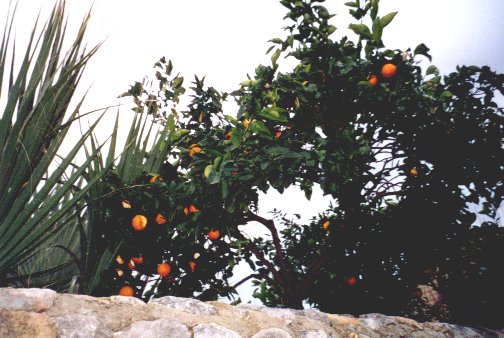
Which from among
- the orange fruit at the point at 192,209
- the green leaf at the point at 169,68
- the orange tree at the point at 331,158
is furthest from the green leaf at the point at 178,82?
the orange fruit at the point at 192,209

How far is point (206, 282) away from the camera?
7.41 feet

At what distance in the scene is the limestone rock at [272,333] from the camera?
125 cm

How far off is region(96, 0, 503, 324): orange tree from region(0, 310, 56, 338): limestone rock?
81 cm

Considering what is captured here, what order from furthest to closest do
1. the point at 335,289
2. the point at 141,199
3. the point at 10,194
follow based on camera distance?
the point at 335,289 → the point at 141,199 → the point at 10,194

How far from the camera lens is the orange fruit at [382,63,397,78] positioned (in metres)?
1.74

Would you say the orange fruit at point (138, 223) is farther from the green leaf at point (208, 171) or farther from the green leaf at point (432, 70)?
the green leaf at point (432, 70)

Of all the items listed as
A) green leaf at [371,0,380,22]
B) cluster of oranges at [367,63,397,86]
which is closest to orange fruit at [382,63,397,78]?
cluster of oranges at [367,63,397,86]

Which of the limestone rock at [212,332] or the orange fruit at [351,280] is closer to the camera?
the limestone rock at [212,332]

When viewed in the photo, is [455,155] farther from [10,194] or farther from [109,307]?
[10,194]

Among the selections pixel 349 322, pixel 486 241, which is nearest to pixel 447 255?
pixel 486 241

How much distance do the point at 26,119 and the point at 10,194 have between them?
0.27 metres

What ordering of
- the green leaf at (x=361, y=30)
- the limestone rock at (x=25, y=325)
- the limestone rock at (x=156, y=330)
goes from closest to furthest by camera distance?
the limestone rock at (x=25, y=325)
the limestone rock at (x=156, y=330)
the green leaf at (x=361, y=30)

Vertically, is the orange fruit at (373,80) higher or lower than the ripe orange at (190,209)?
higher

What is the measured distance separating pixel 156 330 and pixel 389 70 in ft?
5.34
